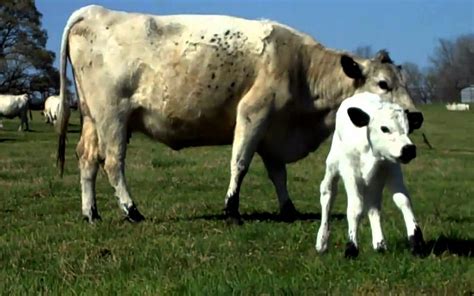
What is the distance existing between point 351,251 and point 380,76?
14.5ft

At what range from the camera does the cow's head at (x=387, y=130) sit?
6594 mm

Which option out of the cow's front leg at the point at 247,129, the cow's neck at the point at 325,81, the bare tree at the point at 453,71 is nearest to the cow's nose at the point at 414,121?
the cow's front leg at the point at 247,129

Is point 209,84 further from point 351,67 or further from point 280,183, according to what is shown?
point 351,67

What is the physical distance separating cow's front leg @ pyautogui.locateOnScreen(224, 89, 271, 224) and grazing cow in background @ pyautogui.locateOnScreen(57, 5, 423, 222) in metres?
0.01

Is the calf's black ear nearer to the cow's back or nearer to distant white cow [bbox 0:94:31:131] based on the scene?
the cow's back

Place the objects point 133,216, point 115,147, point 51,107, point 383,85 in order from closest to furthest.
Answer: point 133,216 < point 383,85 < point 115,147 < point 51,107

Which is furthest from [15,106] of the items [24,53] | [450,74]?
[450,74]

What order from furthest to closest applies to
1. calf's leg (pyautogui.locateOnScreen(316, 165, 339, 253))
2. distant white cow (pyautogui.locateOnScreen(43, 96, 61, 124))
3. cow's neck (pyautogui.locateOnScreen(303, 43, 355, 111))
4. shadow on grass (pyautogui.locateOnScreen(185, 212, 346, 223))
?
1. distant white cow (pyautogui.locateOnScreen(43, 96, 61, 124))
2. cow's neck (pyautogui.locateOnScreen(303, 43, 355, 111))
3. shadow on grass (pyautogui.locateOnScreen(185, 212, 346, 223))
4. calf's leg (pyautogui.locateOnScreen(316, 165, 339, 253))

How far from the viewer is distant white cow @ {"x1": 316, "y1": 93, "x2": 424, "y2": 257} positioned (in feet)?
22.1

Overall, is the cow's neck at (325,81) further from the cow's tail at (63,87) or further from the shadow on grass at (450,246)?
the shadow on grass at (450,246)

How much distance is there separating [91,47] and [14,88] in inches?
2608

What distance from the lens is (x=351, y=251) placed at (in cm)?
691

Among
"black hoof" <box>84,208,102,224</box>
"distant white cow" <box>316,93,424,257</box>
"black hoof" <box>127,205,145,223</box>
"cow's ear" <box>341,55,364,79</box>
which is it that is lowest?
"black hoof" <box>84,208,102,224</box>

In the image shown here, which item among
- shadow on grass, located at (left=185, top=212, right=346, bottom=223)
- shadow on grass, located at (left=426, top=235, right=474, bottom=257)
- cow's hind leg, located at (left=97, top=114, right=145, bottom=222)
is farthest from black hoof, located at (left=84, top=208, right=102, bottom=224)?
shadow on grass, located at (left=426, top=235, right=474, bottom=257)
